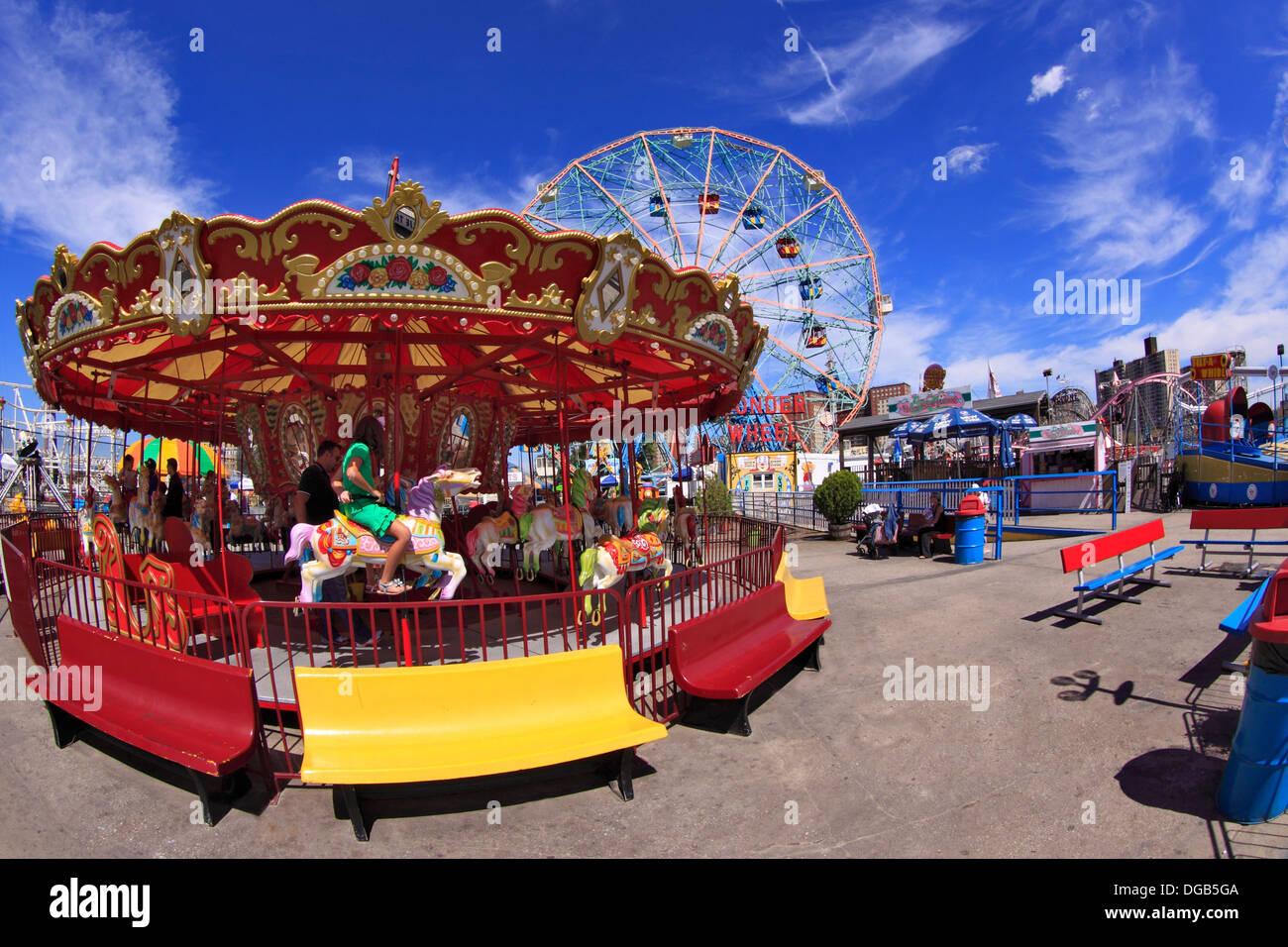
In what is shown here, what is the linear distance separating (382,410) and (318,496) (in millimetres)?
2003

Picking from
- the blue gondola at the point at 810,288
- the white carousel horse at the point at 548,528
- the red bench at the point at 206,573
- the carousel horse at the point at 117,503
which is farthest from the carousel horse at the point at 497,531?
the blue gondola at the point at 810,288

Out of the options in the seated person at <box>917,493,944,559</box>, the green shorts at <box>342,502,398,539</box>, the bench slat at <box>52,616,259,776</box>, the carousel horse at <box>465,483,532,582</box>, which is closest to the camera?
the bench slat at <box>52,616,259,776</box>

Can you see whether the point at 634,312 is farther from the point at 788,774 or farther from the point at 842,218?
the point at 842,218

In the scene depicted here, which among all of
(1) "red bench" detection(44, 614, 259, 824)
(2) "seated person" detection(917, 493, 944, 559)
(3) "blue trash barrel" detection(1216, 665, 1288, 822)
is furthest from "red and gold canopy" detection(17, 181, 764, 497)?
(2) "seated person" detection(917, 493, 944, 559)

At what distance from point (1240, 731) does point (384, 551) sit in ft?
18.1

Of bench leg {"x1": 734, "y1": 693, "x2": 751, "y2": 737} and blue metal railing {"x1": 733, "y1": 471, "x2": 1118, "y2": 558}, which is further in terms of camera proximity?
blue metal railing {"x1": 733, "y1": 471, "x2": 1118, "y2": 558}

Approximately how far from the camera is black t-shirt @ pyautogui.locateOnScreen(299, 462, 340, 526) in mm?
5859

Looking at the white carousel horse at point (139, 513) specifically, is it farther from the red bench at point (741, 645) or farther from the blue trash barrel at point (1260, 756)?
the blue trash barrel at point (1260, 756)

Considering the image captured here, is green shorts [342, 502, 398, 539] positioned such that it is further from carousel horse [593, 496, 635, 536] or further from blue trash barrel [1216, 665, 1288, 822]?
blue trash barrel [1216, 665, 1288, 822]

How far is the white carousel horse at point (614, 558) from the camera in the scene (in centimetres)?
604

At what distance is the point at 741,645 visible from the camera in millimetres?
5051

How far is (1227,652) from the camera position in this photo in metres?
5.28

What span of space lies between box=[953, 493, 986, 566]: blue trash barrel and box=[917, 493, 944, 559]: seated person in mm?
1196
